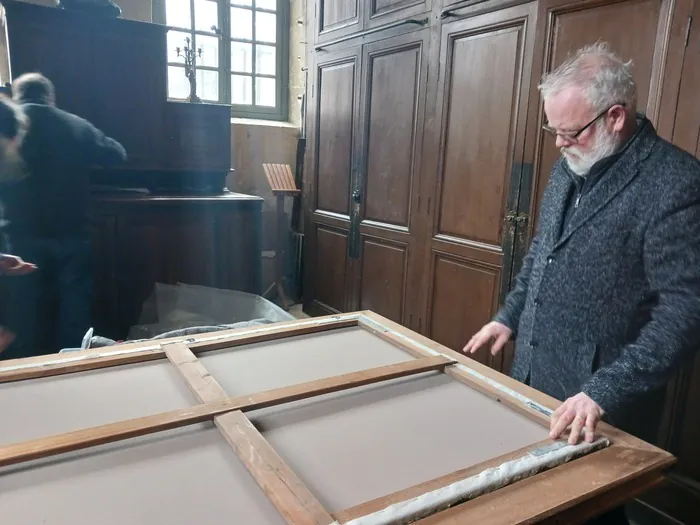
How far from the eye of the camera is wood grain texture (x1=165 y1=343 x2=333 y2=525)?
0.70 m

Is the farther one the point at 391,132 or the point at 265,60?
the point at 265,60

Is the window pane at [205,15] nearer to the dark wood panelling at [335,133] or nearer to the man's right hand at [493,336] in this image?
the dark wood panelling at [335,133]

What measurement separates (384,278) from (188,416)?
244 centimetres

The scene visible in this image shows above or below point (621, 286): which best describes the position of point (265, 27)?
above

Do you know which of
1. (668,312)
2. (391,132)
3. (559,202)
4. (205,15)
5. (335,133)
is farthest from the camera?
(205,15)

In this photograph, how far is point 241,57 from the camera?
459 centimetres

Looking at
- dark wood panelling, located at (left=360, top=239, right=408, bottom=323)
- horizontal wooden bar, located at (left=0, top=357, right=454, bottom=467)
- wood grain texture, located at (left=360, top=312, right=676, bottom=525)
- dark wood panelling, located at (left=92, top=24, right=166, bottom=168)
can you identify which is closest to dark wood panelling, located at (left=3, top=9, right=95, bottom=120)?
dark wood panelling, located at (left=92, top=24, right=166, bottom=168)

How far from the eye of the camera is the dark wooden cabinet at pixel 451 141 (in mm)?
1904

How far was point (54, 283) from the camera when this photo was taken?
291 cm

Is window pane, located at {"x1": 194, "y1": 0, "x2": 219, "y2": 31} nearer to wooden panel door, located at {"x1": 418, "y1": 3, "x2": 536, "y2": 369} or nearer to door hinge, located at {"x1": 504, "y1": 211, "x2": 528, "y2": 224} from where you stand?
wooden panel door, located at {"x1": 418, "y1": 3, "x2": 536, "y2": 369}

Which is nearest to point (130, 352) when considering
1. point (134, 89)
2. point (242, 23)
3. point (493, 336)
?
point (493, 336)

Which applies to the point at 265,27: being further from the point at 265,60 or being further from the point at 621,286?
the point at 621,286

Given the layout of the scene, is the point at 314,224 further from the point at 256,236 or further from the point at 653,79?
the point at 653,79

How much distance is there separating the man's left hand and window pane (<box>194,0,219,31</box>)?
4.28 m
